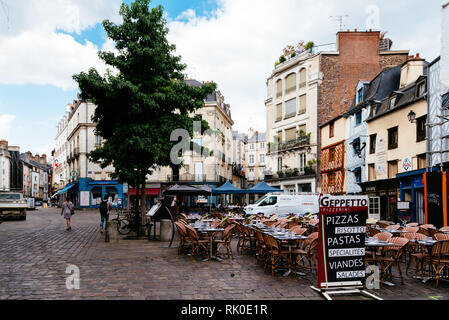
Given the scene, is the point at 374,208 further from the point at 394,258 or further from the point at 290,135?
the point at 290,135

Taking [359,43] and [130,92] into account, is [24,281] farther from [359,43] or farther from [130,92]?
[359,43]

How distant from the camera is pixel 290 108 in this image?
37.9 meters

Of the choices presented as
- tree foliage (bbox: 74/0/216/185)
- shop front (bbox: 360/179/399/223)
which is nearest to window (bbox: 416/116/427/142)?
shop front (bbox: 360/179/399/223)

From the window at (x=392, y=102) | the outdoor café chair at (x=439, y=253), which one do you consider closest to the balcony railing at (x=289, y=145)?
the window at (x=392, y=102)

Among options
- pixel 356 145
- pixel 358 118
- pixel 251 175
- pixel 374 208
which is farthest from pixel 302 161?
pixel 251 175

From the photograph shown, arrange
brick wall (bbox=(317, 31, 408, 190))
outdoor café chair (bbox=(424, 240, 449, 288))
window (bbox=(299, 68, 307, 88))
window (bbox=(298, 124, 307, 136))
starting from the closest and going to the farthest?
outdoor café chair (bbox=(424, 240, 449, 288)), brick wall (bbox=(317, 31, 408, 190)), window (bbox=(298, 124, 307, 136)), window (bbox=(299, 68, 307, 88))

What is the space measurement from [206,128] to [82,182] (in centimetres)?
3791

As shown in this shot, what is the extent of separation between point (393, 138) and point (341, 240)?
55.1 feet

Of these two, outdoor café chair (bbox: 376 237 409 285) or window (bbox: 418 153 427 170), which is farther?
window (bbox: 418 153 427 170)

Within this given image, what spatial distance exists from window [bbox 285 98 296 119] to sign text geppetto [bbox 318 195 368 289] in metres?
31.6

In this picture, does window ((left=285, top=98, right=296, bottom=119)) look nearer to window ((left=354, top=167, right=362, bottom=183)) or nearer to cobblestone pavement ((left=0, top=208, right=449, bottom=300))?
window ((left=354, top=167, right=362, bottom=183))

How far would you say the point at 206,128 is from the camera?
14.5 metres

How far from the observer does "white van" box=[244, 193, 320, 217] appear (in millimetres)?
23219
